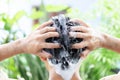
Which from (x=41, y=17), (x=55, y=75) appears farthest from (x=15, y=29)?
(x=55, y=75)

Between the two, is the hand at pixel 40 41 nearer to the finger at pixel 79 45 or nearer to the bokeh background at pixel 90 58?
the finger at pixel 79 45

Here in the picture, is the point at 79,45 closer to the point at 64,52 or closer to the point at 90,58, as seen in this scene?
the point at 64,52

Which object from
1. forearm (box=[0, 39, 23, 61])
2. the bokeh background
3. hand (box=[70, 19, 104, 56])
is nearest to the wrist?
forearm (box=[0, 39, 23, 61])

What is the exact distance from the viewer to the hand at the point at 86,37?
0.75 metres

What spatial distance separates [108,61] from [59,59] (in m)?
1.17

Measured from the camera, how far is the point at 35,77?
1.88 metres

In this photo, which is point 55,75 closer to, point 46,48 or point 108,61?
point 46,48

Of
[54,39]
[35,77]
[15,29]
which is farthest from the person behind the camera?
[15,29]

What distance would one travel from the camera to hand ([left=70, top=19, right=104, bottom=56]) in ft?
2.46

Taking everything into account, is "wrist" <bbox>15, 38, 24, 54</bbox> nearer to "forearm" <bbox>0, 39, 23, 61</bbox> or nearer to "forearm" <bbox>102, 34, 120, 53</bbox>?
"forearm" <bbox>0, 39, 23, 61</bbox>

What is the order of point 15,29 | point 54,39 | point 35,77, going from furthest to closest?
point 15,29
point 35,77
point 54,39

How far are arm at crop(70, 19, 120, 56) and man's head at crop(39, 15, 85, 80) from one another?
0.5 inches

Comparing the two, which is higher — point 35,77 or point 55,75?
point 55,75

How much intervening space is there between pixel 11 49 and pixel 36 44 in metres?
0.09
